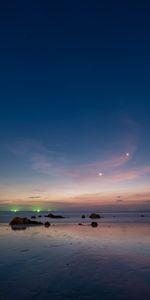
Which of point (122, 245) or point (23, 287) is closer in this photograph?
point (23, 287)

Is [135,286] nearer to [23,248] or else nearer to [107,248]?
[107,248]

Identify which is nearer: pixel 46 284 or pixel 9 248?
pixel 46 284

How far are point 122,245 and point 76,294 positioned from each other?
19.3m

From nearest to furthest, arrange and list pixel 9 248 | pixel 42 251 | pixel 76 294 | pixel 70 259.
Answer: pixel 76 294 → pixel 70 259 → pixel 42 251 → pixel 9 248

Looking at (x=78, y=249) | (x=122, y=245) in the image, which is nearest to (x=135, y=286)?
(x=78, y=249)

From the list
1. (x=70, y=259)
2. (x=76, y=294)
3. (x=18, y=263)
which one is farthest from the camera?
(x=70, y=259)

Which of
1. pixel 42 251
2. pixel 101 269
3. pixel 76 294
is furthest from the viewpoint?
pixel 42 251

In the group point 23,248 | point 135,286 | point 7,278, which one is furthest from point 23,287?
point 23,248

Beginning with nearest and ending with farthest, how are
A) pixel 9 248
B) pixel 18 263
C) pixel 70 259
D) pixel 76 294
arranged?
pixel 76 294
pixel 18 263
pixel 70 259
pixel 9 248

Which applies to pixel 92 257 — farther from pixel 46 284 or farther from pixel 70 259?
pixel 46 284

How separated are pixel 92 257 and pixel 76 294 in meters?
11.3

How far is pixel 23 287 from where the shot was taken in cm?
1658

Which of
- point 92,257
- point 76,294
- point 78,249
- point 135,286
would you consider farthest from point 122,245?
point 76,294

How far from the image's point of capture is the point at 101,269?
21.2 metres
